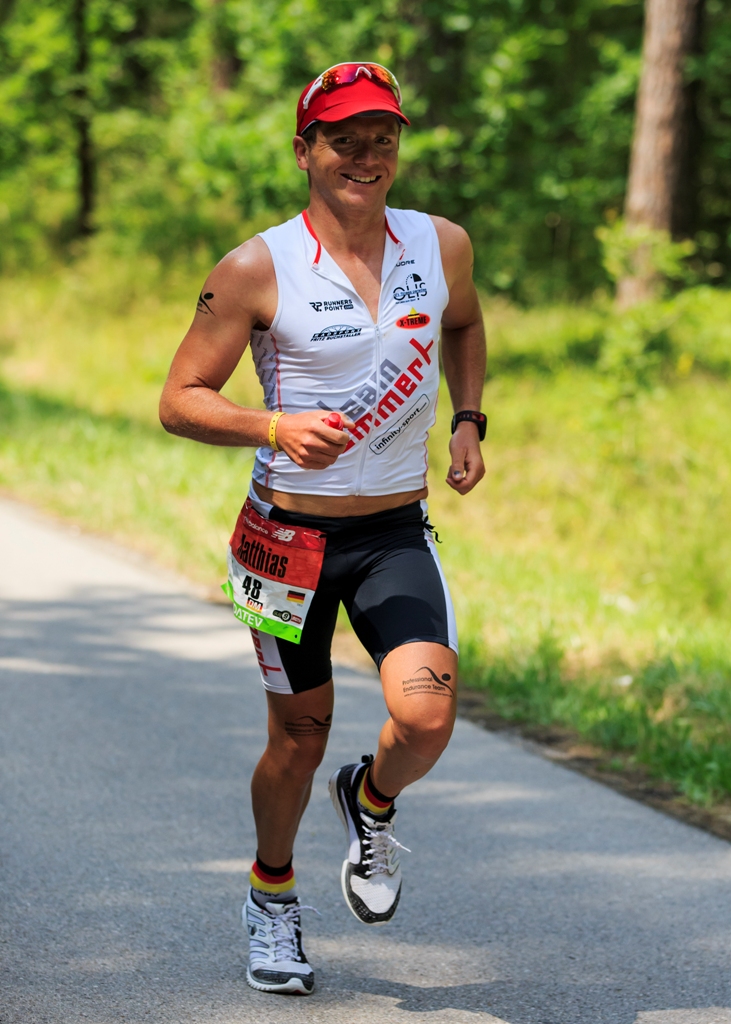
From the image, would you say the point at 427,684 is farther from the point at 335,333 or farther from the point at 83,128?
the point at 83,128

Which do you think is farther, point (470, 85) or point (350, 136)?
point (470, 85)

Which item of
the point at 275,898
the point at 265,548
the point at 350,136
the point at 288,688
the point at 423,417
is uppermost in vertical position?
the point at 350,136

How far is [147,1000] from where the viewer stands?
10.4 feet

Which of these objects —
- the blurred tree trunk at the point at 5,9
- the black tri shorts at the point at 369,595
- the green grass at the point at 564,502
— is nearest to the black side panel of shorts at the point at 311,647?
the black tri shorts at the point at 369,595

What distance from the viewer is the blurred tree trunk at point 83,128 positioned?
22.4 m

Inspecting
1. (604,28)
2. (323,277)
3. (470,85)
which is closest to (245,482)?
(470,85)

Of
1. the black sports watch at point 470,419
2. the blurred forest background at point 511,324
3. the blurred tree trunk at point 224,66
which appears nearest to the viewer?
the black sports watch at point 470,419

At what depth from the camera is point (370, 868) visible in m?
3.24

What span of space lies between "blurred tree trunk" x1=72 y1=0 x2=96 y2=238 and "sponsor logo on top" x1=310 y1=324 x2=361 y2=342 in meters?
20.7

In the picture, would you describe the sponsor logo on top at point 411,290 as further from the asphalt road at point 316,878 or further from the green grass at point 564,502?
the green grass at point 564,502

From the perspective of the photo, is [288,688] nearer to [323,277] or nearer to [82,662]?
[323,277]

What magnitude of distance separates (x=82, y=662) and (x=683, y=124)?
967 centimetres

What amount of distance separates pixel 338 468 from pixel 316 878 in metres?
1.58

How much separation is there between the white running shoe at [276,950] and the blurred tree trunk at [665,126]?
410 inches
